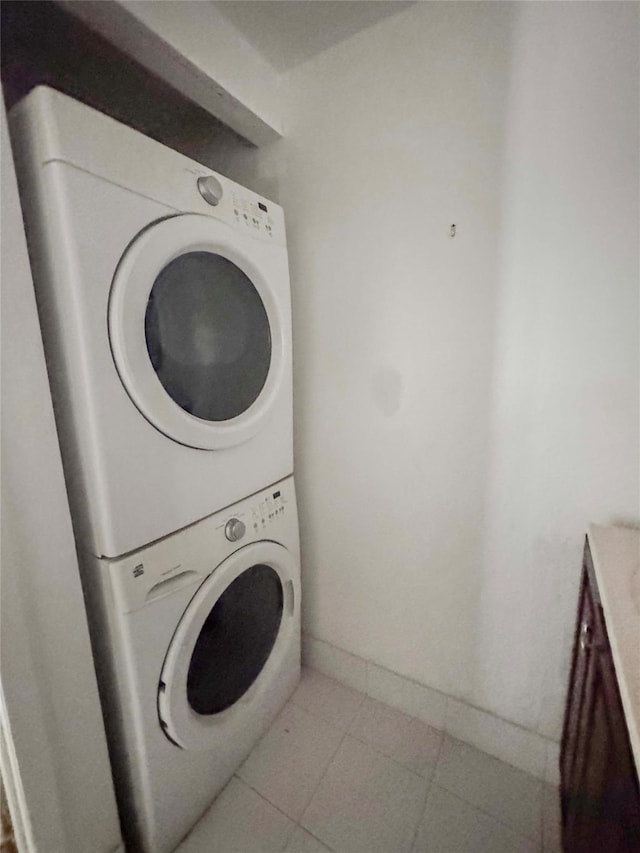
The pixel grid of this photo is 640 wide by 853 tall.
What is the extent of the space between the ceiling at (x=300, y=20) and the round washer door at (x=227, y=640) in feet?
4.78

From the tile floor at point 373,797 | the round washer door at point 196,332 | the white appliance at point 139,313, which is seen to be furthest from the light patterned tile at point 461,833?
the round washer door at point 196,332

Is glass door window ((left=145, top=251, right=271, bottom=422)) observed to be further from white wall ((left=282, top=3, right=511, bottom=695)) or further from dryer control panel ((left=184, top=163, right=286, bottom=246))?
white wall ((left=282, top=3, right=511, bottom=695))

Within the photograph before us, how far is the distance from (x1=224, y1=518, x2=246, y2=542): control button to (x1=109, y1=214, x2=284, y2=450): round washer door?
8.5 inches

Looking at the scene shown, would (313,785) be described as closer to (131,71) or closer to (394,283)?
(394,283)

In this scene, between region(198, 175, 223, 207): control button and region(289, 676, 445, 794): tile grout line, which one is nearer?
region(198, 175, 223, 207): control button

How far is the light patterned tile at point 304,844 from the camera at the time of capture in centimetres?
98

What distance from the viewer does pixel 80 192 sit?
2.19 ft

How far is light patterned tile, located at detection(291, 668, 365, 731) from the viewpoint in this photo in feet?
4.40

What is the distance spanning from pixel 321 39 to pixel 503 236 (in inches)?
32.2

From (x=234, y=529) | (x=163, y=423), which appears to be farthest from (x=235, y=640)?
(x=163, y=423)

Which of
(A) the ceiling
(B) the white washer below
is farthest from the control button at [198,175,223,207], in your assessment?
(B) the white washer below

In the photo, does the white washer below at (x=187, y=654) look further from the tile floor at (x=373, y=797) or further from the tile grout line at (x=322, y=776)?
the tile grout line at (x=322, y=776)

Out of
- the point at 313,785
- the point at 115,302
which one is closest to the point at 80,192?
the point at 115,302

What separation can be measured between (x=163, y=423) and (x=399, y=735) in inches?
52.1
